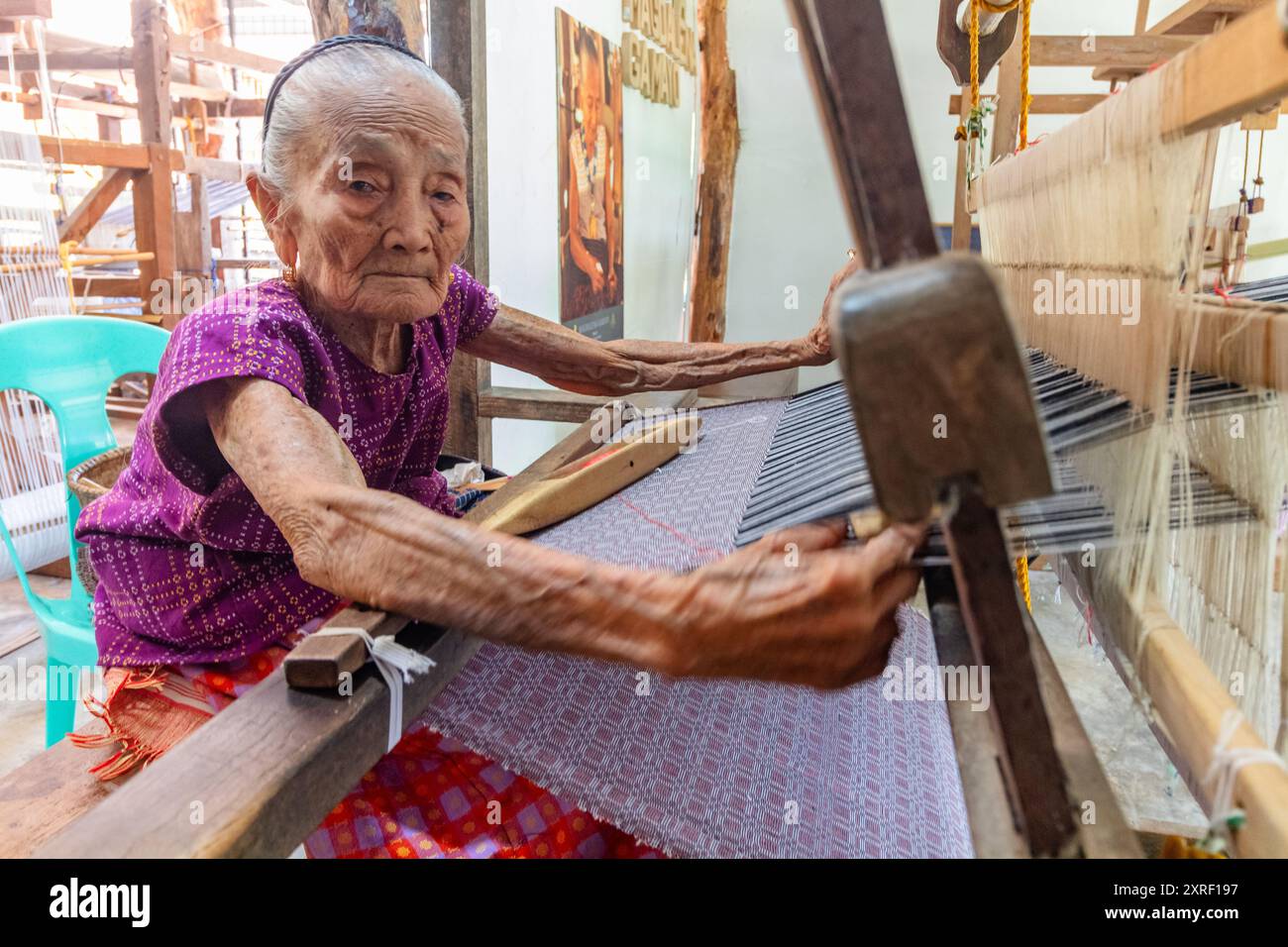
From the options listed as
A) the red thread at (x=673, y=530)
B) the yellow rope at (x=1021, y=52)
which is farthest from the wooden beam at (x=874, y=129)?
the yellow rope at (x=1021, y=52)

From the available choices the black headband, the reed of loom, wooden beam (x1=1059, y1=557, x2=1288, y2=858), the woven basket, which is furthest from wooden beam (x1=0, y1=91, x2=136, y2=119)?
wooden beam (x1=1059, y1=557, x2=1288, y2=858)

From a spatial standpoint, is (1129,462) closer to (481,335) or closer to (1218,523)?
(1218,523)

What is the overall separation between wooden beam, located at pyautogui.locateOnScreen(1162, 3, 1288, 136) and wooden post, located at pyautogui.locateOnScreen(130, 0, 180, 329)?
5.00m

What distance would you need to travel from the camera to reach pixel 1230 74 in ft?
2.37

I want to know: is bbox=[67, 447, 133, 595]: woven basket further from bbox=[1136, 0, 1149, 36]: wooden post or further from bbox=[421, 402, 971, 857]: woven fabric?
bbox=[1136, 0, 1149, 36]: wooden post

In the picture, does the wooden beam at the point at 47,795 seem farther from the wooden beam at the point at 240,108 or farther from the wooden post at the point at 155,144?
the wooden beam at the point at 240,108

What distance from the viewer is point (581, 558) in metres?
0.89

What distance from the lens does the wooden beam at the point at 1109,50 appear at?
337 centimetres

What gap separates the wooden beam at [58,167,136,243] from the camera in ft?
16.1

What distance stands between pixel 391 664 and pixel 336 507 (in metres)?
0.19

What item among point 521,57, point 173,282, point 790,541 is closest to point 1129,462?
point 790,541

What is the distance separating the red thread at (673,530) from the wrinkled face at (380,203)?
0.51m

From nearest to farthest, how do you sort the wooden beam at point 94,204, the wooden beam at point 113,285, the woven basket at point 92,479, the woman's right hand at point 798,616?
the woman's right hand at point 798,616 → the woven basket at point 92,479 → the wooden beam at point 94,204 → the wooden beam at point 113,285
